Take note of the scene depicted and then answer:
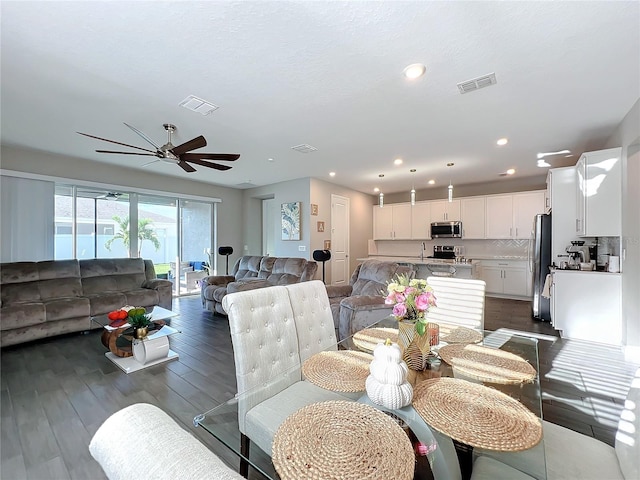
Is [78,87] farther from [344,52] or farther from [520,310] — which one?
[520,310]

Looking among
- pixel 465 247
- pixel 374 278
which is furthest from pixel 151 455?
pixel 465 247

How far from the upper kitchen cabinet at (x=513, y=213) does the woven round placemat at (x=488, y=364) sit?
5465mm

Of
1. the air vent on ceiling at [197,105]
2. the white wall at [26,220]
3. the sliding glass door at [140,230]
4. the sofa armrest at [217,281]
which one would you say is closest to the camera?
the air vent on ceiling at [197,105]

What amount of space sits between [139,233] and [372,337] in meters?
5.61

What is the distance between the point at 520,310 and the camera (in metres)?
4.99

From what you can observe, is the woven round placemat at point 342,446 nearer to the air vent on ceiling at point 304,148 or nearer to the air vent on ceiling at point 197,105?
the air vent on ceiling at point 197,105

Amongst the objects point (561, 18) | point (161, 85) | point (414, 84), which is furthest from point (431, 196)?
point (161, 85)

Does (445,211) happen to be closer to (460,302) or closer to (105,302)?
(460,302)

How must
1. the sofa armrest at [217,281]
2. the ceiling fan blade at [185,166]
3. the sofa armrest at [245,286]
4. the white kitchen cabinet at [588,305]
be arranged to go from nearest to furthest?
1. the white kitchen cabinet at [588,305]
2. the ceiling fan blade at [185,166]
3. the sofa armrest at [245,286]
4. the sofa armrest at [217,281]

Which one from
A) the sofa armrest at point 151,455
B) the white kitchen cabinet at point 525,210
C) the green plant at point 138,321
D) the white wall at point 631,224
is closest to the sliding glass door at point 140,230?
the green plant at point 138,321

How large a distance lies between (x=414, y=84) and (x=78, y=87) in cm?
305

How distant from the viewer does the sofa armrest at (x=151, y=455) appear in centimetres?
45

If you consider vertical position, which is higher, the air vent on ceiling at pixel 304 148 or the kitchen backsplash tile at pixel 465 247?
the air vent on ceiling at pixel 304 148

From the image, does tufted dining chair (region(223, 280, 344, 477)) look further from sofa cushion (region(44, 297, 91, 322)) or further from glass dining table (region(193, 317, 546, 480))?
sofa cushion (region(44, 297, 91, 322))
